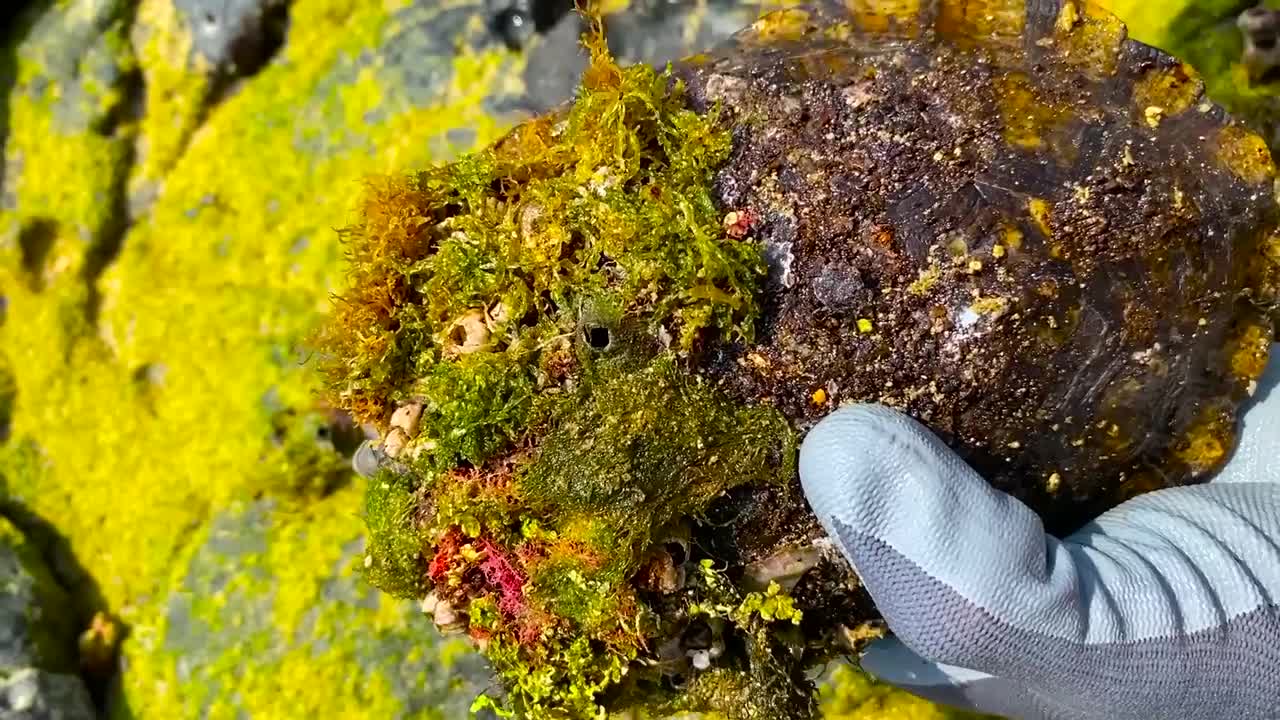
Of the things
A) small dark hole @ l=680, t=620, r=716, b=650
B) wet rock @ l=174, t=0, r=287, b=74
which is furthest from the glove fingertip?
wet rock @ l=174, t=0, r=287, b=74

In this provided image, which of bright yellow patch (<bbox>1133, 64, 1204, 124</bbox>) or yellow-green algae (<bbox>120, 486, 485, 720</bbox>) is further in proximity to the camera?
yellow-green algae (<bbox>120, 486, 485, 720</bbox>)

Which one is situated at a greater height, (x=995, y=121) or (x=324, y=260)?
(x=995, y=121)

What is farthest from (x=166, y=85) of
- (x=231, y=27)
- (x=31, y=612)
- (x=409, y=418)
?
(x=409, y=418)

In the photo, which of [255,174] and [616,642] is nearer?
[616,642]

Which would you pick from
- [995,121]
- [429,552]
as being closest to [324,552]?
[429,552]

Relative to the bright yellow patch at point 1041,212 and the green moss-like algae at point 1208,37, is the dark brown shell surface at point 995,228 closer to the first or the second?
the bright yellow patch at point 1041,212

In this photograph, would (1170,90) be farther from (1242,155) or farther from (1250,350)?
(1250,350)

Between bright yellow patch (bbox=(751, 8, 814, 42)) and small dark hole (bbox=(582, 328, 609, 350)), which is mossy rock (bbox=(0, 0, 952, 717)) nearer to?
bright yellow patch (bbox=(751, 8, 814, 42))

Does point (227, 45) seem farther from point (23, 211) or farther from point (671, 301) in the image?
point (671, 301)

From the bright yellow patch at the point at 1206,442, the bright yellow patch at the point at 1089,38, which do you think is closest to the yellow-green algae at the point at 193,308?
the bright yellow patch at the point at 1089,38
